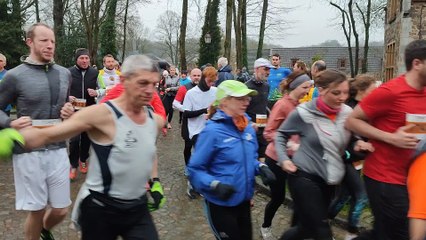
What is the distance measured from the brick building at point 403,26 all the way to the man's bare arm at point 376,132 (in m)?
12.9

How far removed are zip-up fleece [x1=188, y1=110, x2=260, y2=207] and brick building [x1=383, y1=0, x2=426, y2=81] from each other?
523 inches

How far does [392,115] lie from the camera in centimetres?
314

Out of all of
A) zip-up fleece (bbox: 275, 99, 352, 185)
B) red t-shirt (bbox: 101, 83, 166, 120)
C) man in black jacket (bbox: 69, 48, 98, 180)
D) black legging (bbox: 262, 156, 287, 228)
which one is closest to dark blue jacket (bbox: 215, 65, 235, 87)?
man in black jacket (bbox: 69, 48, 98, 180)

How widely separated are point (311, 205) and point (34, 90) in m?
2.56

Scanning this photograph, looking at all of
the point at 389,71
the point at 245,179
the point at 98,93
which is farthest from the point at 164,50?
the point at 245,179

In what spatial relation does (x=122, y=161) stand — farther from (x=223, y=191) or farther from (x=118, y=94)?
(x=118, y=94)

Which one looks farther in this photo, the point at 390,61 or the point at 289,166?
the point at 390,61

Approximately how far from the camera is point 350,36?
38.0 m

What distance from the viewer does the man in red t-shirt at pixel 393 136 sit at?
303 centimetres

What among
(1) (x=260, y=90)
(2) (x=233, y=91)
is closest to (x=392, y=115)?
(2) (x=233, y=91)

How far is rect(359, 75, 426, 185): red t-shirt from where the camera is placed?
9.98 feet

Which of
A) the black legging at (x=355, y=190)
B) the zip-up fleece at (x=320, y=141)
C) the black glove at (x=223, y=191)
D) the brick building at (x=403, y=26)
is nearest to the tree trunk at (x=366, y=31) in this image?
the brick building at (x=403, y=26)

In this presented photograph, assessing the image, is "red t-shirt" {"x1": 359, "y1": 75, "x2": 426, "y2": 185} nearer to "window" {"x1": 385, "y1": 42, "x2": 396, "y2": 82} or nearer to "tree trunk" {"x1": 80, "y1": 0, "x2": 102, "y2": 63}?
"window" {"x1": 385, "y1": 42, "x2": 396, "y2": 82}

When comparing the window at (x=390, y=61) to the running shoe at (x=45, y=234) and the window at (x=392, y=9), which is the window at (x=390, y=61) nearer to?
the window at (x=392, y=9)
